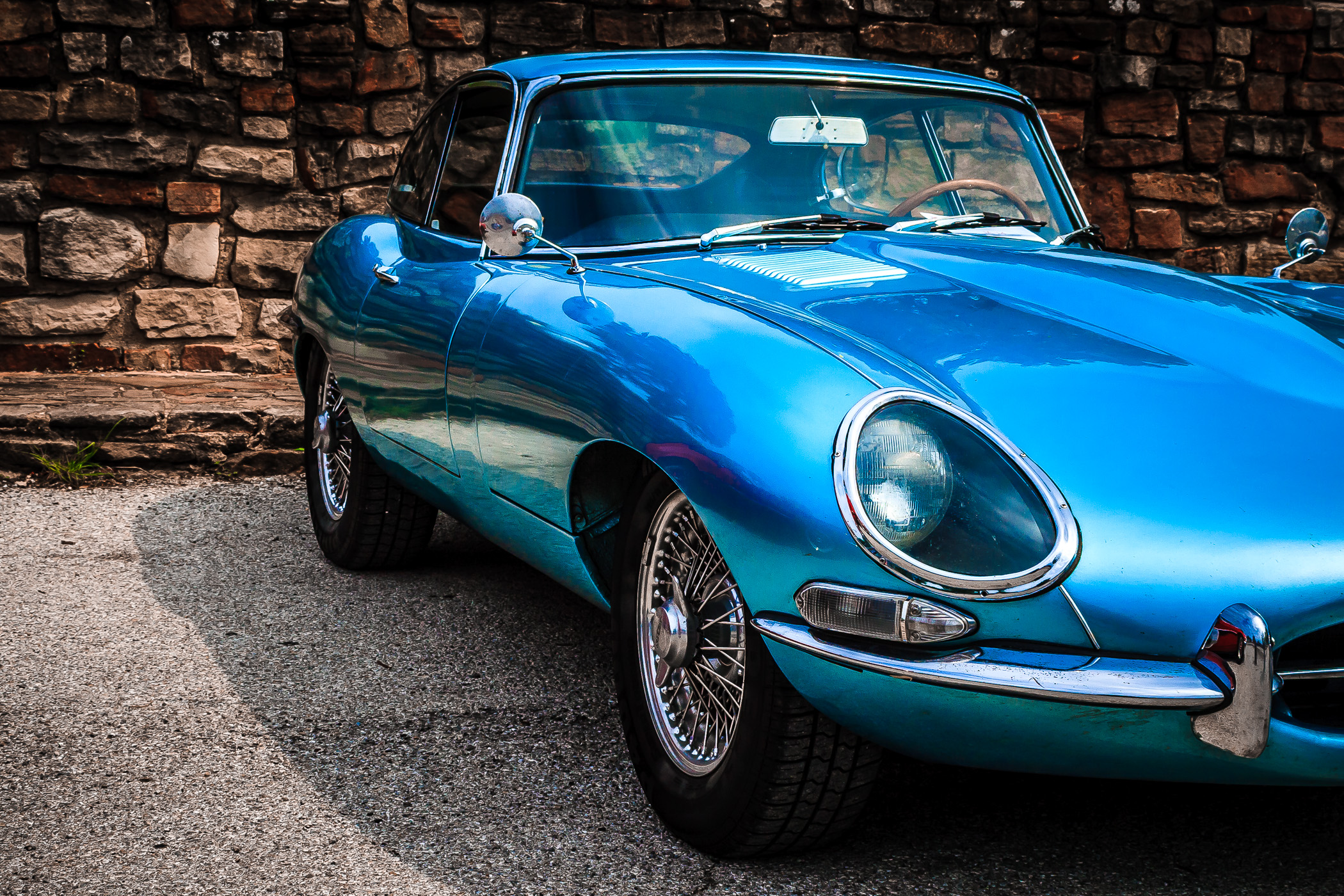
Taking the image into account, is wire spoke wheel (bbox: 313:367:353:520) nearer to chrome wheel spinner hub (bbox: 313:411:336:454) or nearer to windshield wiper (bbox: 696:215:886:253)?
chrome wheel spinner hub (bbox: 313:411:336:454)

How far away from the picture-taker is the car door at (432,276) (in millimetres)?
3107

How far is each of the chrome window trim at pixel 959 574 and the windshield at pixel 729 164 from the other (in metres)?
1.24

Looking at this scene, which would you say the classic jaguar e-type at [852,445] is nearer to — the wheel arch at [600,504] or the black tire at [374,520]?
the wheel arch at [600,504]

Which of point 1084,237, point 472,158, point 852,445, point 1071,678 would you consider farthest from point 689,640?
point 472,158

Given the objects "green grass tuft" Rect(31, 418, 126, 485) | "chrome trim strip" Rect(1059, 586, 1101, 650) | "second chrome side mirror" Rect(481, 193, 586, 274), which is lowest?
"green grass tuft" Rect(31, 418, 126, 485)

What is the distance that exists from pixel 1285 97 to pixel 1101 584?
6.65m

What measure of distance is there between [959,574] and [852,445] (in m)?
0.24

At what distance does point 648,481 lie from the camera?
7.48 feet

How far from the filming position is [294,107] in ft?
20.7

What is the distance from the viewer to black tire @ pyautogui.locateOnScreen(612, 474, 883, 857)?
2.00 metres

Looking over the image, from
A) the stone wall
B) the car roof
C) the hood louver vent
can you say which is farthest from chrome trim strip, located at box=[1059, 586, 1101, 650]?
the stone wall

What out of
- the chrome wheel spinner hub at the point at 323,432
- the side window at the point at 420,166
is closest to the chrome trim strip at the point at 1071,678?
the side window at the point at 420,166

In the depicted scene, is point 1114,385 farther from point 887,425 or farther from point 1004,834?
point 1004,834

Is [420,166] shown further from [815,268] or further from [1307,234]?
[1307,234]
